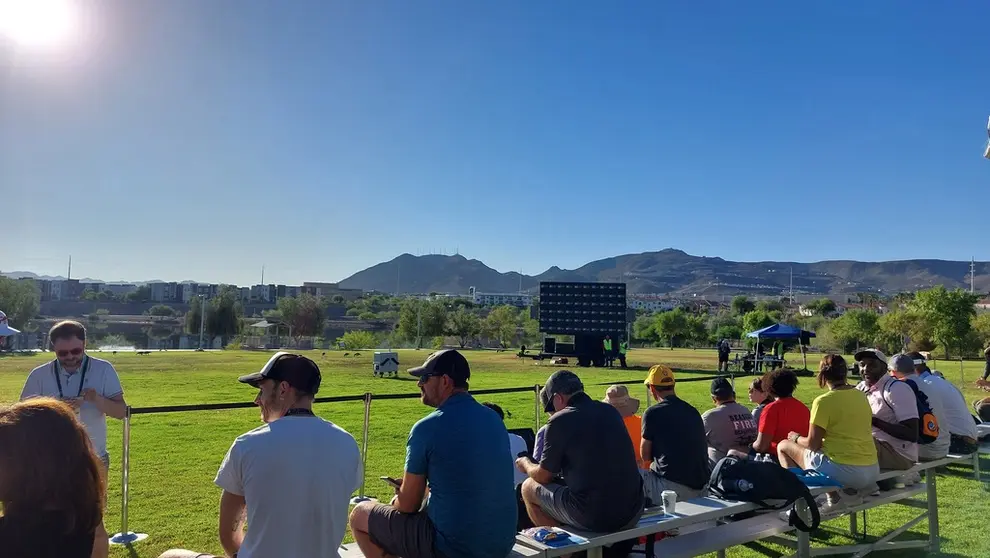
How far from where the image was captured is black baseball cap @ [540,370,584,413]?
13.9ft

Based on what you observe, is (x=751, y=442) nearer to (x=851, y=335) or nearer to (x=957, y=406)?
(x=957, y=406)

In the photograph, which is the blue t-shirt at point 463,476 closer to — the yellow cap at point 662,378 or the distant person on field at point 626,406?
the yellow cap at point 662,378

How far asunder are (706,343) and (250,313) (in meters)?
124

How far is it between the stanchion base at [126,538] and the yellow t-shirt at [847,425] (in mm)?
6299

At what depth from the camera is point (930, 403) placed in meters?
6.84

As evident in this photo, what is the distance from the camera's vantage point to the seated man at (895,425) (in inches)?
235

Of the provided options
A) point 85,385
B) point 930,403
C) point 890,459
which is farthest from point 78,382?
point 930,403

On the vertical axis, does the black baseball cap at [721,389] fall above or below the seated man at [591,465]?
above

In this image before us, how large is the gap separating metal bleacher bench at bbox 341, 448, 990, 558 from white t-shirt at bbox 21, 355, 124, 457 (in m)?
2.54

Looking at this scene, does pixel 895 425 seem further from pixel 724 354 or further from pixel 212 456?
pixel 724 354

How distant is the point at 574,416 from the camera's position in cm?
409

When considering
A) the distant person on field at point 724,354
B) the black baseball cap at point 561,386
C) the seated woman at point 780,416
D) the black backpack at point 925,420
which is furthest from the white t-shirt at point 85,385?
the distant person on field at point 724,354

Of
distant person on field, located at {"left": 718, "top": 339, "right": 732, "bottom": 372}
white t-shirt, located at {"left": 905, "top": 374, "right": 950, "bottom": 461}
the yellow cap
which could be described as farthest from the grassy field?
distant person on field, located at {"left": 718, "top": 339, "right": 732, "bottom": 372}

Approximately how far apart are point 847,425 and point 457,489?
3688mm
